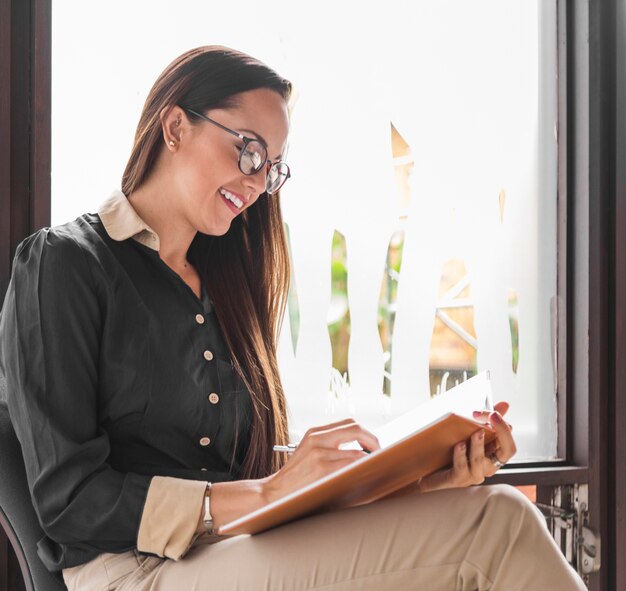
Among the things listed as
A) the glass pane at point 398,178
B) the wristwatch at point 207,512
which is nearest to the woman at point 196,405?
the wristwatch at point 207,512

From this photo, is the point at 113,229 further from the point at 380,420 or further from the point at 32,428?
the point at 380,420

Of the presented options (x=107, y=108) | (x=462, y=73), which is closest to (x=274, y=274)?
(x=107, y=108)

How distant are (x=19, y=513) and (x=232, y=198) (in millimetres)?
675

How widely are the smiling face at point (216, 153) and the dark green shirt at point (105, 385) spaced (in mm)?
136

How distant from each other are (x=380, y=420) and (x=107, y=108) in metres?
1.03

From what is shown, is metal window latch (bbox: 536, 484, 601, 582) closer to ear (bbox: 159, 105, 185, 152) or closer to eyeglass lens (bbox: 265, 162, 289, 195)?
eyeglass lens (bbox: 265, 162, 289, 195)

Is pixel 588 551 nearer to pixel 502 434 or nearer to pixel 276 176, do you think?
pixel 502 434

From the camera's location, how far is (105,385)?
1.26 m

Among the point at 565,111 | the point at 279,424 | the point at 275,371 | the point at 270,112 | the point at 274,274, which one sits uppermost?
the point at 565,111

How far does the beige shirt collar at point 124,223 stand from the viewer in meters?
1.37

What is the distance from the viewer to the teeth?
1495 mm

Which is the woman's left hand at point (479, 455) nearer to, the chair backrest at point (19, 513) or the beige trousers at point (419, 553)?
the beige trousers at point (419, 553)

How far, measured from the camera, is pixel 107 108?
5.90 ft

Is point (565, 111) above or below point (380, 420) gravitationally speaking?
above
